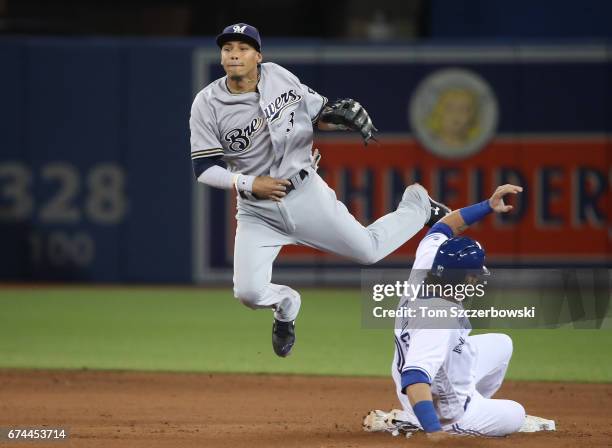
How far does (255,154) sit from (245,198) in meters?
0.28

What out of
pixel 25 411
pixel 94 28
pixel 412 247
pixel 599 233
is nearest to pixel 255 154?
pixel 25 411

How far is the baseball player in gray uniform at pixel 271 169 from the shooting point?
6.93m

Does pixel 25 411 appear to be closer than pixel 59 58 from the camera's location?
Yes

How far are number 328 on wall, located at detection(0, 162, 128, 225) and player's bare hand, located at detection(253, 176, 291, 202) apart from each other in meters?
7.62

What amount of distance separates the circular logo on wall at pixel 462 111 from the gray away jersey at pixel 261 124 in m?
7.15

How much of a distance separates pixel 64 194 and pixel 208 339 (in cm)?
425

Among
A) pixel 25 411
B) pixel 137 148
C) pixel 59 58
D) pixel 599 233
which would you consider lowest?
pixel 25 411

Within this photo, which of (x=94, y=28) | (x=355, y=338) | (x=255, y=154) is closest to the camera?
(x=255, y=154)

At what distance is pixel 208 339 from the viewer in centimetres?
1081

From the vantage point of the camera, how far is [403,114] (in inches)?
563

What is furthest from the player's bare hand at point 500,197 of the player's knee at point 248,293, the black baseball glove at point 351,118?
the player's knee at point 248,293

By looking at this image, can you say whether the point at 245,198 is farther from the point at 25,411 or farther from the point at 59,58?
the point at 59,58

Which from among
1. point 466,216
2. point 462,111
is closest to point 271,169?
point 466,216

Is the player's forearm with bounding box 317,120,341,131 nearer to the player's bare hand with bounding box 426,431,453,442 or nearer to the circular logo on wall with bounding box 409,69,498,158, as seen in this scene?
the player's bare hand with bounding box 426,431,453,442
